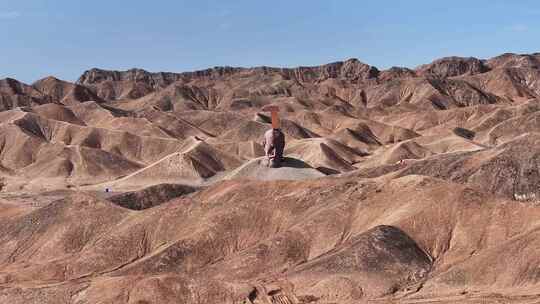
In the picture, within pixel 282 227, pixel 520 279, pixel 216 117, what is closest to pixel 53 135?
pixel 216 117

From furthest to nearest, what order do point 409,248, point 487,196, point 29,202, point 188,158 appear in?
point 188,158, point 29,202, point 487,196, point 409,248

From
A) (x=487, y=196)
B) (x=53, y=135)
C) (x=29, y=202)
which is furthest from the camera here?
(x=53, y=135)

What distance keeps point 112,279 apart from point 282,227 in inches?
630

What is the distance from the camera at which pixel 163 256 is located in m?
46.9

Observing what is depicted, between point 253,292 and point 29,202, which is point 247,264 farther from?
point 29,202

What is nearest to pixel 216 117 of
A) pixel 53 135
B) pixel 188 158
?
pixel 53 135

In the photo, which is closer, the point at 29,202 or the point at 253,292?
Answer: the point at 253,292

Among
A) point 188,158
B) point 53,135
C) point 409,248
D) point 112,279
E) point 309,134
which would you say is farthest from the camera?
point 309,134

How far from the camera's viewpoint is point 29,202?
2933 inches

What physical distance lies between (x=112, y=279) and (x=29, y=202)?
40423mm

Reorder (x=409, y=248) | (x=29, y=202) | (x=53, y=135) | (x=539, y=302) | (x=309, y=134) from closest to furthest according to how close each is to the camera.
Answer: (x=539, y=302) → (x=409, y=248) → (x=29, y=202) → (x=53, y=135) → (x=309, y=134)

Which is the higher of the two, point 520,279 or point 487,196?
point 487,196

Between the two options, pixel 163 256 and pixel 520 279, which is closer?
Answer: pixel 520 279

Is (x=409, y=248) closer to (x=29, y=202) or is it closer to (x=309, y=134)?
(x=29, y=202)
